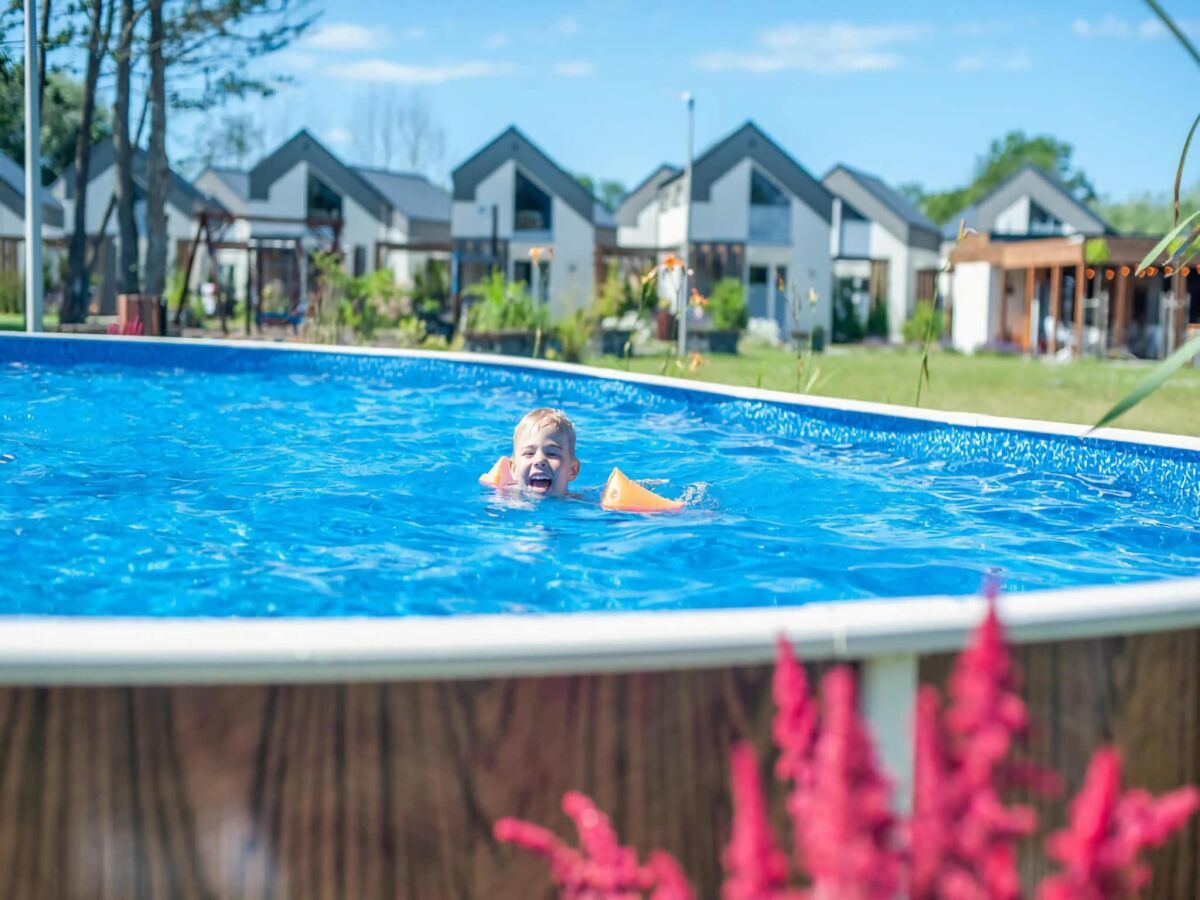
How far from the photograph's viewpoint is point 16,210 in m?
41.4

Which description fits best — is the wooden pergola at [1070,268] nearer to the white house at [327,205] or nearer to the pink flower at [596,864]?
the white house at [327,205]


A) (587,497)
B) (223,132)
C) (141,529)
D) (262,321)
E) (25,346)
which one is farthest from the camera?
(223,132)

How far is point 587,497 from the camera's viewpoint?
652 centimetres

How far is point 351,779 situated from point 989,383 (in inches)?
728

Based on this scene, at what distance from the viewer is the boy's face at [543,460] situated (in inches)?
245

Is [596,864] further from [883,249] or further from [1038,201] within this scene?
[1038,201]

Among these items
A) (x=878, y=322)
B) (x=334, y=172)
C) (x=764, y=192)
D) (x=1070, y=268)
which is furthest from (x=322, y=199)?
(x=1070, y=268)

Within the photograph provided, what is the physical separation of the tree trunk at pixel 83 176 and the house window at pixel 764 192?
20.7 meters

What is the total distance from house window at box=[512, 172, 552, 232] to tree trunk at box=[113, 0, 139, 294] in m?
16.9

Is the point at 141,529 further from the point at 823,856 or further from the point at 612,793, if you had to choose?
the point at 823,856

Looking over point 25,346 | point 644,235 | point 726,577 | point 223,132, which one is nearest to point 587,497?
point 726,577

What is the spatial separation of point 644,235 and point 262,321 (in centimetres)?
2516

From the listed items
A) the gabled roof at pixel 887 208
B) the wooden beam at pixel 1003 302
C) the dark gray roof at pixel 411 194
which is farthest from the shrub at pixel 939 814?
the gabled roof at pixel 887 208

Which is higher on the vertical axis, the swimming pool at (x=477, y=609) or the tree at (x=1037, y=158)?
the tree at (x=1037, y=158)
